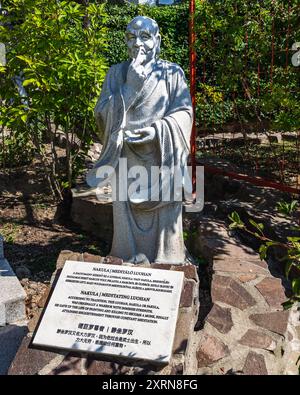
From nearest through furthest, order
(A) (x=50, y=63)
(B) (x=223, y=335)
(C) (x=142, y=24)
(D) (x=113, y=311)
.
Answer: (D) (x=113, y=311) < (B) (x=223, y=335) < (C) (x=142, y=24) < (A) (x=50, y=63)

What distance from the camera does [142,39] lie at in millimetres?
3336

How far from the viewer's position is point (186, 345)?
2.58 metres

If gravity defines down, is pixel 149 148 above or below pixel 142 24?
below

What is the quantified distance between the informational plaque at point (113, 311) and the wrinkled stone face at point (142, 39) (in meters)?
1.63

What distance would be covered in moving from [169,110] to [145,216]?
88 cm

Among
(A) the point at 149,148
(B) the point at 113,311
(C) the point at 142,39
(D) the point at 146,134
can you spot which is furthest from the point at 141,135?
(B) the point at 113,311

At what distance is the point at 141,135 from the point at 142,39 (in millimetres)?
728

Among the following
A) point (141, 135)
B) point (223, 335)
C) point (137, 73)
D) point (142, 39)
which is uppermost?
point (142, 39)

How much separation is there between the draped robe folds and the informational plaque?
1.97 feet

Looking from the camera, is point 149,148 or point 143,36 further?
point 149,148

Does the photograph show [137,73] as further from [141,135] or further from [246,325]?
[246,325]

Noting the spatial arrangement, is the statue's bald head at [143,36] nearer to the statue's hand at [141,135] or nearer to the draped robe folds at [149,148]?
the draped robe folds at [149,148]

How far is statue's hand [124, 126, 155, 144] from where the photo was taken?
3359mm

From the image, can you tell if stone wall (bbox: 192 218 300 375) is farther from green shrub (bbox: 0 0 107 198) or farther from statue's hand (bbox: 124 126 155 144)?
green shrub (bbox: 0 0 107 198)
